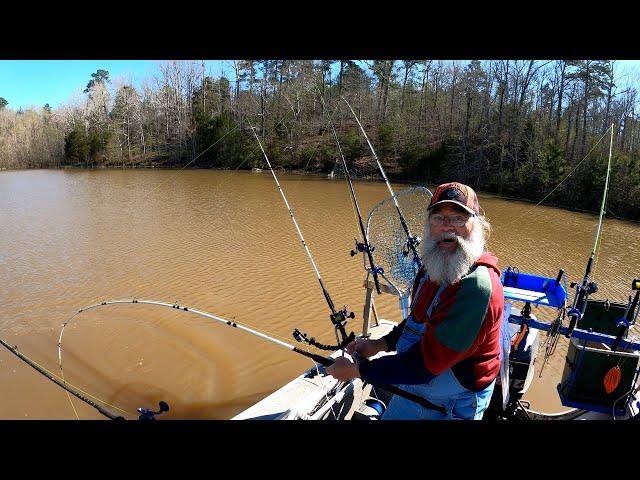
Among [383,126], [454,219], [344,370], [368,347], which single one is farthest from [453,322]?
[383,126]

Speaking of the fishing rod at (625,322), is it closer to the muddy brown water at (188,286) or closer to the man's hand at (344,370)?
the man's hand at (344,370)

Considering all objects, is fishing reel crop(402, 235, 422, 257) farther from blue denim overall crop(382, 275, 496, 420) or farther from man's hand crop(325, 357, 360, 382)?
man's hand crop(325, 357, 360, 382)

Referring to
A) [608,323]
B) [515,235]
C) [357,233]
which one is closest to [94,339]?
[608,323]

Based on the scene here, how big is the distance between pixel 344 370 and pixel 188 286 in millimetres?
7755

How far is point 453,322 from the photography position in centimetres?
160

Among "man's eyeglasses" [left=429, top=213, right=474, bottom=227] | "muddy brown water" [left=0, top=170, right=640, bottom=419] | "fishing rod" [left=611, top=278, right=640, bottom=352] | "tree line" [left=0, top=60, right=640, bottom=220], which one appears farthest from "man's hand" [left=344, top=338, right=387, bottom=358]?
"tree line" [left=0, top=60, right=640, bottom=220]

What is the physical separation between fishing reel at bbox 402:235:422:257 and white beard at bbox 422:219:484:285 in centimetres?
178

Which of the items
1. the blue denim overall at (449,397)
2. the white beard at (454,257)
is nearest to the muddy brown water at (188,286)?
the blue denim overall at (449,397)

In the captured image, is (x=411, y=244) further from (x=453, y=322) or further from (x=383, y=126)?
(x=383, y=126)

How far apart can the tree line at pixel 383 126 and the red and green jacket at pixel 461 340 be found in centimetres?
1333

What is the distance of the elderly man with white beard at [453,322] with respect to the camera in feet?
5.28

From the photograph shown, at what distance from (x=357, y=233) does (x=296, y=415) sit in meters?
11.5
